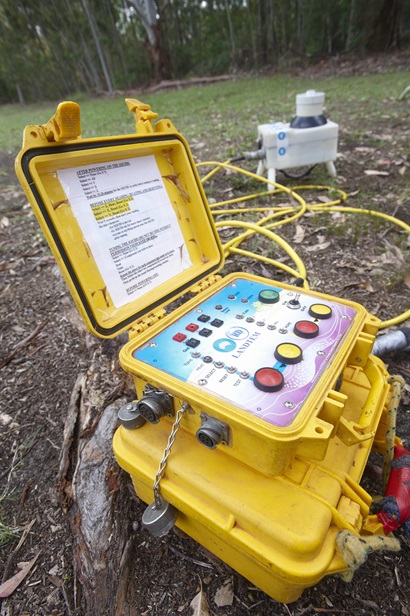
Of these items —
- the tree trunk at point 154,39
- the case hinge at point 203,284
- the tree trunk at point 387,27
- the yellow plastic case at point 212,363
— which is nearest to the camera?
the yellow plastic case at point 212,363

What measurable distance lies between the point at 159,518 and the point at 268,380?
1.54ft

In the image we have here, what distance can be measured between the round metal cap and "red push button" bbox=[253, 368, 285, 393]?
1.41 ft

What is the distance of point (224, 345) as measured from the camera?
109 centimetres

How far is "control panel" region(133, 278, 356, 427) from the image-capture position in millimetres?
918

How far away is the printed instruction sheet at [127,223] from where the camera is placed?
1.14 m

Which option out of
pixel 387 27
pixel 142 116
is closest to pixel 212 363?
pixel 142 116

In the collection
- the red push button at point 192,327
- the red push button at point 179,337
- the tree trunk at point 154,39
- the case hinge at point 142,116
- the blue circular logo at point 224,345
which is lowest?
the blue circular logo at point 224,345

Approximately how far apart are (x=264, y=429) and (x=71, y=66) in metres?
20.1

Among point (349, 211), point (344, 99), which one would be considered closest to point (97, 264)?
point (349, 211)

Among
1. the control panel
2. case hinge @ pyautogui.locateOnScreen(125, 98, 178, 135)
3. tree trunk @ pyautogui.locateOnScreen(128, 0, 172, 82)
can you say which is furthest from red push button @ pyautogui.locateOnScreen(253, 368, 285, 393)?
tree trunk @ pyautogui.locateOnScreen(128, 0, 172, 82)

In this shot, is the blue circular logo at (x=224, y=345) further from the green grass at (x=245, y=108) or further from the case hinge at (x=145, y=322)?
the green grass at (x=245, y=108)

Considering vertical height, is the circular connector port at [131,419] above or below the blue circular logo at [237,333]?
below

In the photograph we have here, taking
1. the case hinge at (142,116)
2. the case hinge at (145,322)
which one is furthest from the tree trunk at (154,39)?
the case hinge at (145,322)

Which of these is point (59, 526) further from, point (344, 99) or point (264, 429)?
point (344, 99)
